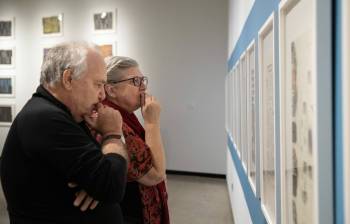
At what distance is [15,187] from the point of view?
98 centimetres

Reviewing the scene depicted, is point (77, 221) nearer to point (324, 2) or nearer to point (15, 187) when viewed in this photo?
point (15, 187)

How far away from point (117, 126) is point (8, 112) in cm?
728

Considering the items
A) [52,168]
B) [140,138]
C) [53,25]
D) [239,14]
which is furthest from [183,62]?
[52,168]

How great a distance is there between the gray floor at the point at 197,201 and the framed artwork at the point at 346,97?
3357 millimetres

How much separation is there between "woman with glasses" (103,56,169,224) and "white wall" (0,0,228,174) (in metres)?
4.60

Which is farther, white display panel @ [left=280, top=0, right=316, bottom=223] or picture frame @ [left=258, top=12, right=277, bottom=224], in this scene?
picture frame @ [left=258, top=12, right=277, bottom=224]

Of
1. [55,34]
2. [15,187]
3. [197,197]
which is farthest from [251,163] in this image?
[55,34]

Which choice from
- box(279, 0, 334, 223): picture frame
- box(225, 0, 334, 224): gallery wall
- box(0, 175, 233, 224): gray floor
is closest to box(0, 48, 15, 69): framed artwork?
box(0, 175, 233, 224): gray floor

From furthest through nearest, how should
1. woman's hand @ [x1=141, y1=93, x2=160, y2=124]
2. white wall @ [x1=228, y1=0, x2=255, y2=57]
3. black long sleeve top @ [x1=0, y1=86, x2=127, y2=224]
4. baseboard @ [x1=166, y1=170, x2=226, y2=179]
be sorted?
baseboard @ [x1=166, y1=170, x2=226, y2=179] → white wall @ [x1=228, y1=0, x2=255, y2=57] → woman's hand @ [x1=141, y1=93, x2=160, y2=124] → black long sleeve top @ [x1=0, y1=86, x2=127, y2=224]

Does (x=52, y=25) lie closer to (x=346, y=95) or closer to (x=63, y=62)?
(x=63, y=62)

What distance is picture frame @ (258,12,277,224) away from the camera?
1.30 meters

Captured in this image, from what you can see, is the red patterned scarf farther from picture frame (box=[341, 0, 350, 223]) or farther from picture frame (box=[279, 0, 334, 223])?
picture frame (box=[341, 0, 350, 223])

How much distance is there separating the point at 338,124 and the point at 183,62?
18.1 ft

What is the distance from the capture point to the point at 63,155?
2.93ft
